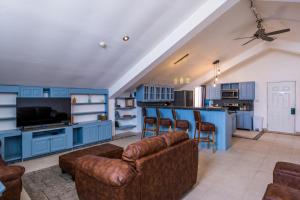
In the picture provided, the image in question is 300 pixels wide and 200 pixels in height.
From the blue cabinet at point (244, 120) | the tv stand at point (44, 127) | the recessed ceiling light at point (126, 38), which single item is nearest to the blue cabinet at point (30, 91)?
the tv stand at point (44, 127)

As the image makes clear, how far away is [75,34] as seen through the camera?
131 inches

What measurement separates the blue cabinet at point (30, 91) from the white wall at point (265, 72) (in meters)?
7.46

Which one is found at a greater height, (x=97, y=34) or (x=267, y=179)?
(x=97, y=34)

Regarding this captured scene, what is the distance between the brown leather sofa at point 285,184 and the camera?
5.53ft

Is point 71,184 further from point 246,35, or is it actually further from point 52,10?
point 246,35

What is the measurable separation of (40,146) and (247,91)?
7.54 meters

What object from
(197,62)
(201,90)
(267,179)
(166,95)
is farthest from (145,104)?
(267,179)

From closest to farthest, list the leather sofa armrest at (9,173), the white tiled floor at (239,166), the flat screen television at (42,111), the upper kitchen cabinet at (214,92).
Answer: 1. the leather sofa armrest at (9,173)
2. the white tiled floor at (239,166)
3. the flat screen television at (42,111)
4. the upper kitchen cabinet at (214,92)

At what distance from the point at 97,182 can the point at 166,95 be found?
630 centimetres

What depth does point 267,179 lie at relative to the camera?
308cm

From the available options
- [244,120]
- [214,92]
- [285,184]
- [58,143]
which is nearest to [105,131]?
[58,143]

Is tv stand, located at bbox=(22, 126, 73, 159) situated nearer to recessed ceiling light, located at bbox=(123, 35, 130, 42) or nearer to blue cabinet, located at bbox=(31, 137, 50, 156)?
blue cabinet, located at bbox=(31, 137, 50, 156)

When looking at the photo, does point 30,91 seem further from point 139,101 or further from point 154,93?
point 154,93

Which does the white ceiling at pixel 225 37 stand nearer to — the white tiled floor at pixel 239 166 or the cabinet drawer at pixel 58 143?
the white tiled floor at pixel 239 166
